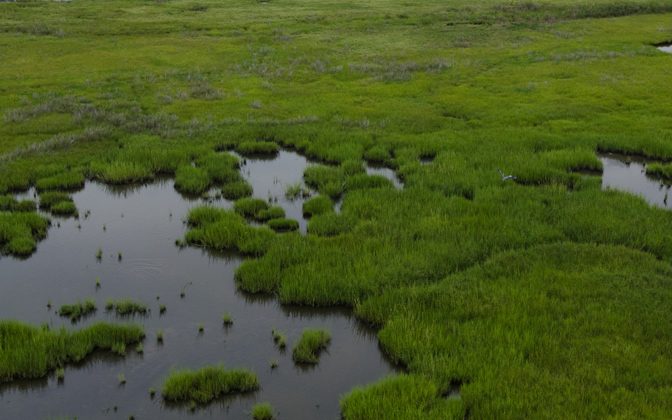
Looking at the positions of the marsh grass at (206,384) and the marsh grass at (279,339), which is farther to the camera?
the marsh grass at (279,339)

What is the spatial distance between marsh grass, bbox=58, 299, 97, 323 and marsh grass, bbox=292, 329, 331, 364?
4818 millimetres

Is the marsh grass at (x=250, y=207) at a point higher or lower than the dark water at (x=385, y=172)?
lower

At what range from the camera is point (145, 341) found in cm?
1295

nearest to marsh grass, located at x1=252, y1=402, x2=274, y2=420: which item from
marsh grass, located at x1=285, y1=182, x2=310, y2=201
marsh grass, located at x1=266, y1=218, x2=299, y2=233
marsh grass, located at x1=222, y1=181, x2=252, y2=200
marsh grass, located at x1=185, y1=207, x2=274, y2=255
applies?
marsh grass, located at x1=185, y1=207, x2=274, y2=255

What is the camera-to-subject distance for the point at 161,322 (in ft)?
45.0

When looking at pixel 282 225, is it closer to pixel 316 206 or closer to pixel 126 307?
pixel 316 206

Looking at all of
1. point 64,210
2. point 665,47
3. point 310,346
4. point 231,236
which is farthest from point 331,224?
point 665,47

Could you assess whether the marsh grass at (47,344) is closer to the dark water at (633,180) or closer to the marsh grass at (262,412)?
the marsh grass at (262,412)

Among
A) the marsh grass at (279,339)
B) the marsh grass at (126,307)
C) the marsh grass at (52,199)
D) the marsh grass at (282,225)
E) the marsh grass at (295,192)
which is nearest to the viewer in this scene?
the marsh grass at (279,339)

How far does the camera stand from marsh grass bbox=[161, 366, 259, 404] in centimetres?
1118

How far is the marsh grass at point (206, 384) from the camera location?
1118 cm

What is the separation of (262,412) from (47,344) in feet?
15.4

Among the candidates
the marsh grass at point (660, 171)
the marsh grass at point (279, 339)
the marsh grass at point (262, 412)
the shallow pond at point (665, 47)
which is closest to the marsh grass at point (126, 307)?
the marsh grass at point (279, 339)

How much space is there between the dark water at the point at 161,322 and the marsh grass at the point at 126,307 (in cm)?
28
